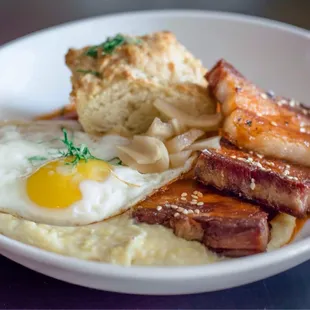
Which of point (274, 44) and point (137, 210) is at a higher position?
point (274, 44)

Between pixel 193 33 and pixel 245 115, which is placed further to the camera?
pixel 193 33

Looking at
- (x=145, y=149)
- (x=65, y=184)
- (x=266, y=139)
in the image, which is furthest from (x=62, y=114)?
(x=266, y=139)

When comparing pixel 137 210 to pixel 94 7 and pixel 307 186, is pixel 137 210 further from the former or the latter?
pixel 94 7

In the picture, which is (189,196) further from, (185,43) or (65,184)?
(185,43)

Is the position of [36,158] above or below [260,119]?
below

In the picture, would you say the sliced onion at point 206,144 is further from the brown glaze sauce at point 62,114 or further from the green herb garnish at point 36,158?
the brown glaze sauce at point 62,114

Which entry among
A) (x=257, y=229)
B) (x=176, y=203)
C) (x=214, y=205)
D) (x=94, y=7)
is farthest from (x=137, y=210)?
(x=94, y=7)
